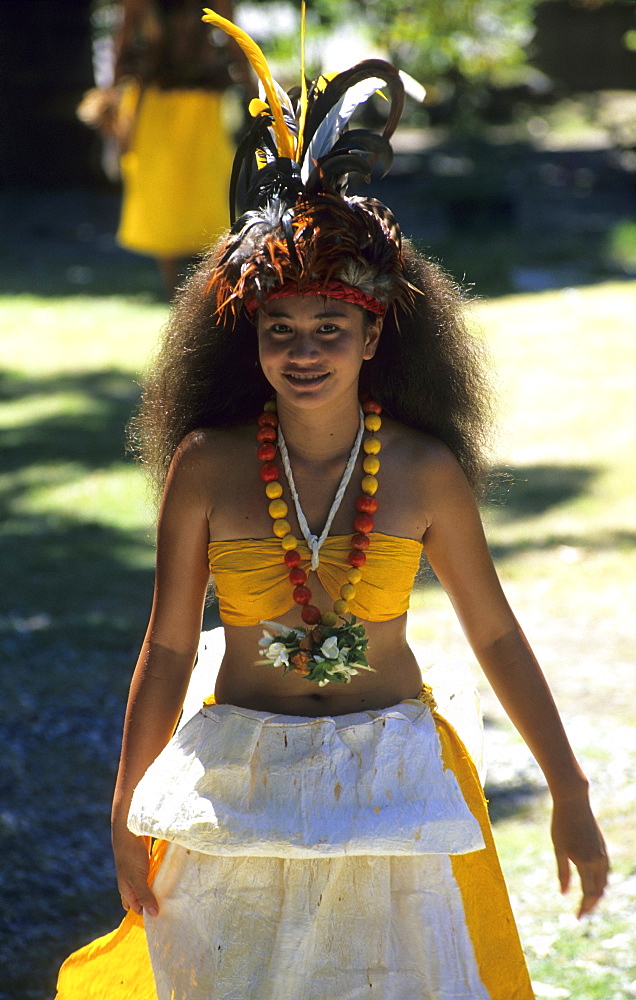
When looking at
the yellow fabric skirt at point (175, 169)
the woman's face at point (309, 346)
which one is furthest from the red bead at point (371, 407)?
the yellow fabric skirt at point (175, 169)

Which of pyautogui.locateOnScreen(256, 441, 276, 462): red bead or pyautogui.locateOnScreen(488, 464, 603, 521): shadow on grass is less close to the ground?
pyautogui.locateOnScreen(256, 441, 276, 462): red bead

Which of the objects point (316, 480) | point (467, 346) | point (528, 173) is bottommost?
point (528, 173)

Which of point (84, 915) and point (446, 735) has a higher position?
point (446, 735)

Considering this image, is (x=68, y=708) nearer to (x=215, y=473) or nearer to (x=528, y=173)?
(x=215, y=473)

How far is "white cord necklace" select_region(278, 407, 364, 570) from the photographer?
2.14m

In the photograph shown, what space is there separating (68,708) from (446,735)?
1.98 metres

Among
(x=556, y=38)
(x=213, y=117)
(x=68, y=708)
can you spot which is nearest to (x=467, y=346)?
(x=68, y=708)

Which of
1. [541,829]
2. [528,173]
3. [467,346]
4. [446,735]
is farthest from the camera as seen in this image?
[528,173]

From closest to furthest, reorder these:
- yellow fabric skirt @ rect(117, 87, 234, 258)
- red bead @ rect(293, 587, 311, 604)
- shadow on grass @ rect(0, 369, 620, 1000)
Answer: red bead @ rect(293, 587, 311, 604) < shadow on grass @ rect(0, 369, 620, 1000) < yellow fabric skirt @ rect(117, 87, 234, 258)

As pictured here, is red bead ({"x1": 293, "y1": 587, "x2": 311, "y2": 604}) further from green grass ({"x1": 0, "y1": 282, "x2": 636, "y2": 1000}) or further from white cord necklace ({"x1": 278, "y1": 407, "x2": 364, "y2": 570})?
green grass ({"x1": 0, "y1": 282, "x2": 636, "y2": 1000})

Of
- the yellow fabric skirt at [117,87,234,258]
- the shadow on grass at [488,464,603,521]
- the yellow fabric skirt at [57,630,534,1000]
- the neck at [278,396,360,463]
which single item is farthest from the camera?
the yellow fabric skirt at [117,87,234,258]

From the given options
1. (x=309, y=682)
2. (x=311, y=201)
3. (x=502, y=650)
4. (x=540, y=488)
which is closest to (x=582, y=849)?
(x=502, y=650)

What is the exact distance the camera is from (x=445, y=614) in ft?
15.1

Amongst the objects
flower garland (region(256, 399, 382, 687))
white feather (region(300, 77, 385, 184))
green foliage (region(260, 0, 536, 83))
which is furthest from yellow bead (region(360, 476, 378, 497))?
green foliage (region(260, 0, 536, 83))
